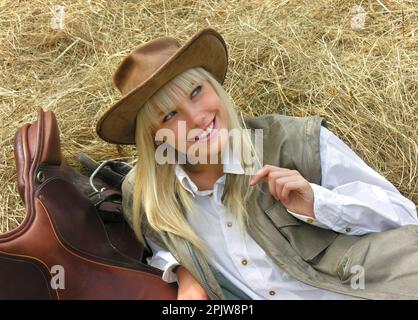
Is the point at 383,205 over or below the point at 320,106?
below

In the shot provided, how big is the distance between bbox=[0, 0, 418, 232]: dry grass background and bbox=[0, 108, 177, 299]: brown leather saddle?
24.5 inches

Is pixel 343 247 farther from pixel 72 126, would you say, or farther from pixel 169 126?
pixel 72 126

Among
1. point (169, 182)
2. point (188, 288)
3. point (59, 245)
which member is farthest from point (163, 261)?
point (59, 245)

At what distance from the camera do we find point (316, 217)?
1.61 m

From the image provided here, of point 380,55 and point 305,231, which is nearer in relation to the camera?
point 305,231

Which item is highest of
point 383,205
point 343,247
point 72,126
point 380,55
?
point 380,55

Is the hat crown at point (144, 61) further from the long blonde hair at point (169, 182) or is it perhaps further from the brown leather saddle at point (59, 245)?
the brown leather saddle at point (59, 245)

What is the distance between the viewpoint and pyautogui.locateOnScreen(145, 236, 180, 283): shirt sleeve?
1.71 m

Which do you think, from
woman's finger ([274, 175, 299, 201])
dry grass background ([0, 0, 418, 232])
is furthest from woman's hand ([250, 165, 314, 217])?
dry grass background ([0, 0, 418, 232])

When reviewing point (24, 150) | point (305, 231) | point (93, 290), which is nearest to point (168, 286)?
point (93, 290)

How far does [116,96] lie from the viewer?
8.53 ft

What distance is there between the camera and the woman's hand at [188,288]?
1.66 meters

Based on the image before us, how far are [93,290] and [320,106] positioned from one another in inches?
53.1

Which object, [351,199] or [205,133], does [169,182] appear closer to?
[205,133]
